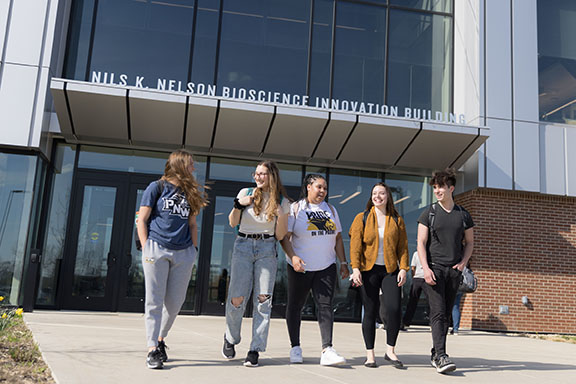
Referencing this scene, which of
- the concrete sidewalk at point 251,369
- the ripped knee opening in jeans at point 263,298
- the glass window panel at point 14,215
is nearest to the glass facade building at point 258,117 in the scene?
the glass window panel at point 14,215

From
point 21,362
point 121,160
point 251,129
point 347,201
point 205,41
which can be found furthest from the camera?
point 347,201

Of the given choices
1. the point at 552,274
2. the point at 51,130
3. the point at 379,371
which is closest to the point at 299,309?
the point at 379,371

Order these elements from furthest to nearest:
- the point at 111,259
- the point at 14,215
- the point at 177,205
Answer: the point at 111,259 < the point at 14,215 < the point at 177,205

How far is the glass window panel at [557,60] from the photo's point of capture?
11273mm

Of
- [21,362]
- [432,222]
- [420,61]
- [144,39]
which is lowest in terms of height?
[21,362]

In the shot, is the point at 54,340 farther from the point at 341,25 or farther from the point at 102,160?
the point at 341,25

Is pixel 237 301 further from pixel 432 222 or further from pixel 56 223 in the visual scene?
pixel 56 223

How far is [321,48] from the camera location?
1148 cm

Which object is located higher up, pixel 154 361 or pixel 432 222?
pixel 432 222

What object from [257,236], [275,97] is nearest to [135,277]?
[275,97]

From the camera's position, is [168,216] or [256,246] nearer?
[168,216]

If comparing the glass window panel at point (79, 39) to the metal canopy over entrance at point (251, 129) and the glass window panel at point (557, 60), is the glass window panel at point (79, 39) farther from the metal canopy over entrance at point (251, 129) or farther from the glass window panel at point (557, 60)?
the glass window panel at point (557, 60)

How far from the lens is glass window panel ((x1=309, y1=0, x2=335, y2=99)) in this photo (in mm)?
11281

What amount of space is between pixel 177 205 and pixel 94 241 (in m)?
6.75
